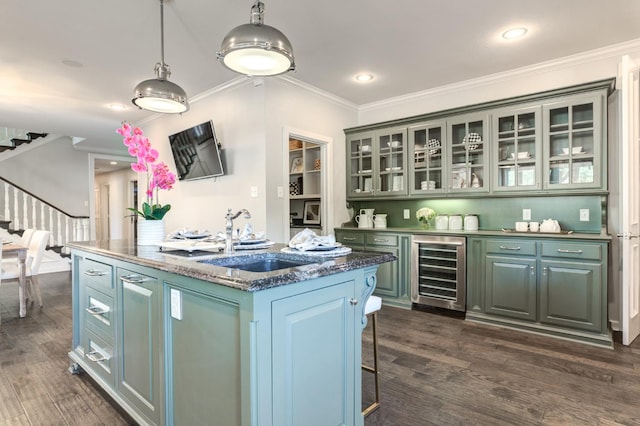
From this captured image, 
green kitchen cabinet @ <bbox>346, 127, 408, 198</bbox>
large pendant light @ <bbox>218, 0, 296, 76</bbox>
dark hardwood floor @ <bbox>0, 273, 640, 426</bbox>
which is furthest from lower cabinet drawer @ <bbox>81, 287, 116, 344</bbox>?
green kitchen cabinet @ <bbox>346, 127, 408, 198</bbox>

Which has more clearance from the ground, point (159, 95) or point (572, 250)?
point (159, 95)

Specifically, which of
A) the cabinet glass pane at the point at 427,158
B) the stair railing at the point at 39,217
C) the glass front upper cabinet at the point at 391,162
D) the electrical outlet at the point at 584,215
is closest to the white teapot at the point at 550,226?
the electrical outlet at the point at 584,215

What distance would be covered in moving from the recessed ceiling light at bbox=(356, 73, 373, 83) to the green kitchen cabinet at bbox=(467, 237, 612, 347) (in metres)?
2.06

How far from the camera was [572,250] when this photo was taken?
296cm

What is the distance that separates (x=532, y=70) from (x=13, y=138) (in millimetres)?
8906

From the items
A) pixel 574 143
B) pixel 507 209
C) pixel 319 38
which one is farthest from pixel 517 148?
pixel 319 38

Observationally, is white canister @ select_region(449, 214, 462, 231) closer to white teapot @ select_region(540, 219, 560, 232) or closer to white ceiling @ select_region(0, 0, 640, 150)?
white teapot @ select_region(540, 219, 560, 232)

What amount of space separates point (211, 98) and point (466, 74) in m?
2.99

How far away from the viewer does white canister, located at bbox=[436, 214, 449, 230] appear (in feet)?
13.6

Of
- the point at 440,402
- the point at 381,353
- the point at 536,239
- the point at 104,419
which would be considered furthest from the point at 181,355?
the point at 536,239

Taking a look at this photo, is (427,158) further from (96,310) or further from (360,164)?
(96,310)

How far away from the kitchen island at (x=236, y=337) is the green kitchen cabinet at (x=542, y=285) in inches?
84.9

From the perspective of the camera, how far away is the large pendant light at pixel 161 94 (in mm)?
Result: 2303

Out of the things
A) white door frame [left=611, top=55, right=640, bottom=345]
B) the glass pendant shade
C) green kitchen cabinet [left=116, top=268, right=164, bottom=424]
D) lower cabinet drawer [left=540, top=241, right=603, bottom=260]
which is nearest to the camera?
green kitchen cabinet [left=116, top=268, right=164, bottom=424]
